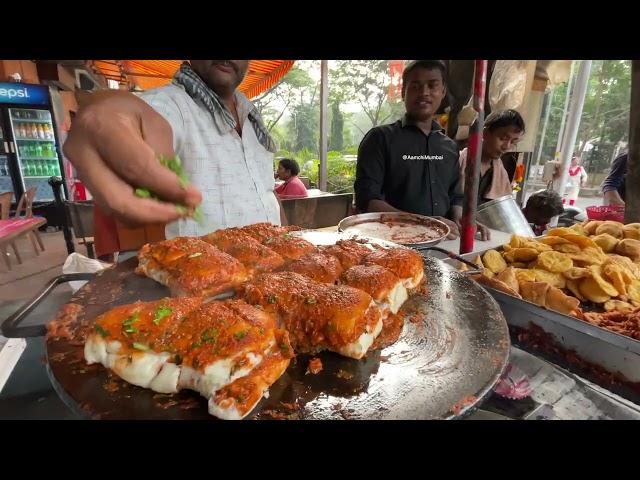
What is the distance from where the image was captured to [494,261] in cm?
209

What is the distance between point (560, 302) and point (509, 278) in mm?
253

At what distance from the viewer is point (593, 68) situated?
571 cm

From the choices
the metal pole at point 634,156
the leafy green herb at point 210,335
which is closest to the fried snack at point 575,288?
the metal pole at point 634,156

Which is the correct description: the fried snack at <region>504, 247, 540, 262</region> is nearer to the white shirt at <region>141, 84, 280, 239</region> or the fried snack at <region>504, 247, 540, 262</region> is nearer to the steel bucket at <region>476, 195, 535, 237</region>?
the steel bucket at <region>476, 195, 535, 237</region>

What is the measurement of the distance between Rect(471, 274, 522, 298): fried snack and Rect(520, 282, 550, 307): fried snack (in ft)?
0.26

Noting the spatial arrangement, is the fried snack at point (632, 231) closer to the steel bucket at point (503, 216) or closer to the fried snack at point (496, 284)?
the steel bucket at point (503, 216)

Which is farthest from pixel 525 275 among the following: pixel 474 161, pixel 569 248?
pixel 474 161

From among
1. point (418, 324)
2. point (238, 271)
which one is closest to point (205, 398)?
point (238, 271)

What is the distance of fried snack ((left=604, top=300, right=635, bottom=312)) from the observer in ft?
5.67

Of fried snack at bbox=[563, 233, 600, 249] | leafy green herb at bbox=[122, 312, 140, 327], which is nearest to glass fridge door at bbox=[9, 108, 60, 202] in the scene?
leafy green herb at bbox=[122, 312, 140, 327]

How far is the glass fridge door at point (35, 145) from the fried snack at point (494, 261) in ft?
31.9

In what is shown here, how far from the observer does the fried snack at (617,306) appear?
1.73 meters

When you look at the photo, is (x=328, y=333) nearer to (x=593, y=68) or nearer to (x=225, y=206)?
(x=225, y=206)
